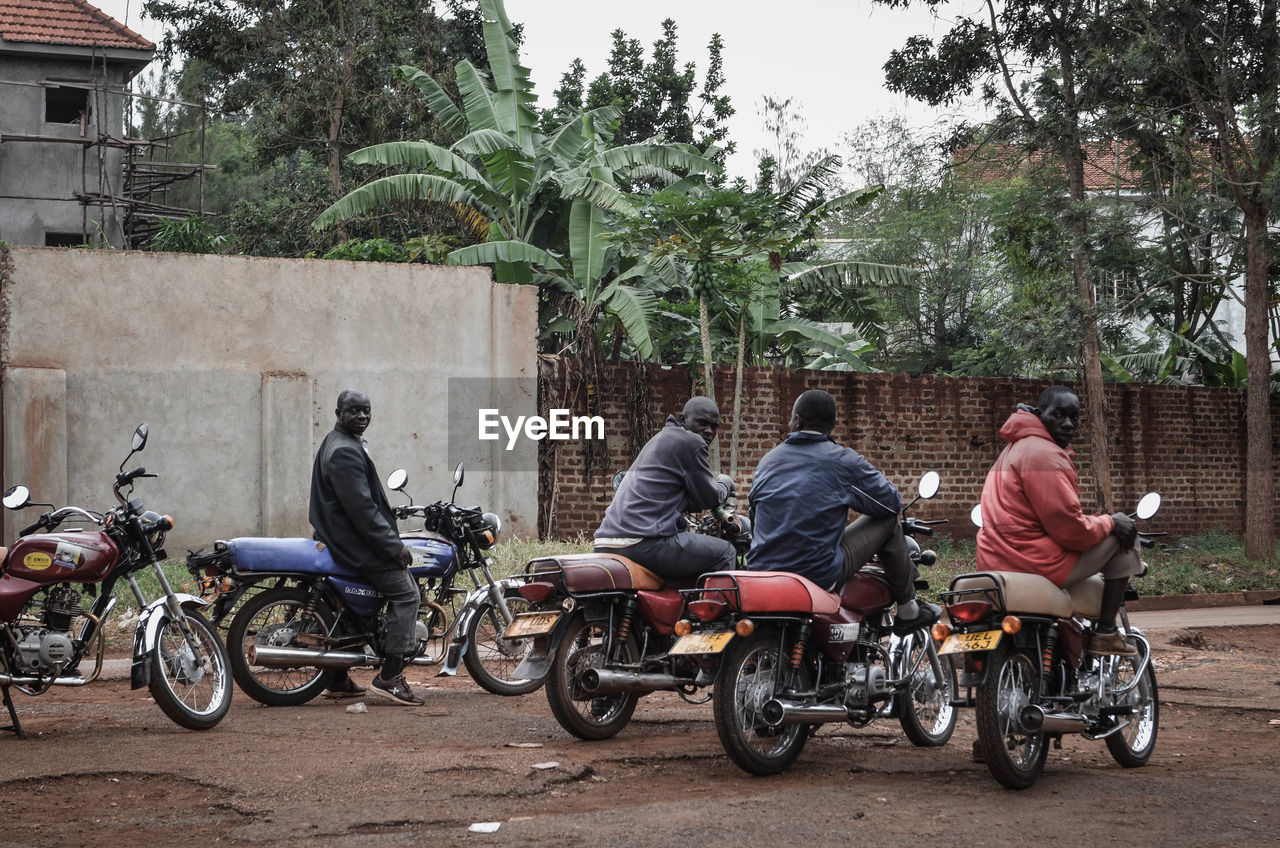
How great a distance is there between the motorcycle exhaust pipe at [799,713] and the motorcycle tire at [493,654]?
2.42 metres

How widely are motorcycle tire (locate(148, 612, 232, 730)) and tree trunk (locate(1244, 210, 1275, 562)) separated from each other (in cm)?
1457

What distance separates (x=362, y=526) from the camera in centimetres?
754

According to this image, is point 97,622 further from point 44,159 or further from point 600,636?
point 44,159

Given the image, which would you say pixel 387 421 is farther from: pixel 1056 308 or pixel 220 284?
pixel 1056 308

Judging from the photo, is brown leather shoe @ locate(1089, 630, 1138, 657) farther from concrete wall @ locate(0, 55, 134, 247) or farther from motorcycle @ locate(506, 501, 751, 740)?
concrete wall @ locate(0, 55, 134, 247)

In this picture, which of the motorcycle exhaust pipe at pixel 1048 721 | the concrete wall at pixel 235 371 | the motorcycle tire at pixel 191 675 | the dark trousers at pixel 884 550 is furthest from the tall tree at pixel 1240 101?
the motorcycle tire at pixel 191 675

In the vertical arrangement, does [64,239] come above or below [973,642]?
above

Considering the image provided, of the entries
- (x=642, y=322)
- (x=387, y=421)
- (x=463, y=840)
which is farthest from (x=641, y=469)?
(x=642, y=322)

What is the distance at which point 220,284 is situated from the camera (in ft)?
45.0

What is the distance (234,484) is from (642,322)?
560 cm

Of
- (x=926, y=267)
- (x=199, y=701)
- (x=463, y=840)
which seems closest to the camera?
(x=463, y=840)

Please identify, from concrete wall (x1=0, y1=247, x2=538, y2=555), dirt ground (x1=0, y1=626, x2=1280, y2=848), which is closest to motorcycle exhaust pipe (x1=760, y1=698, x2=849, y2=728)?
dirt ground (x1=0, y1=626, x2=1280, y2=848)

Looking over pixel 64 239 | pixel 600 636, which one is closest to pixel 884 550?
pixel 600 636

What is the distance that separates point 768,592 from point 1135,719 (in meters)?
1.95
